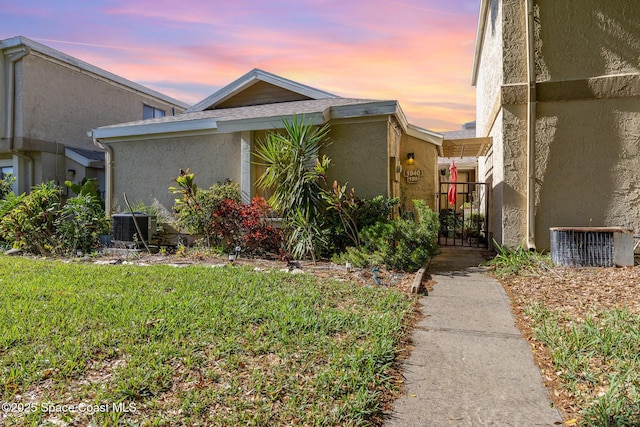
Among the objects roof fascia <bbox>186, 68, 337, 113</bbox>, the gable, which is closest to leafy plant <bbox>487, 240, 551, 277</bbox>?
roof fascia <bbox>186, 68, 337, 113</bbox>

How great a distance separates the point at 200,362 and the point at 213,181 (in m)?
7.51

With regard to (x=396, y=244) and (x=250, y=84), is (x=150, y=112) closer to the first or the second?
(x=250, y=84)

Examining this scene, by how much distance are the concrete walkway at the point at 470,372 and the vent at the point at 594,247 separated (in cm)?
237

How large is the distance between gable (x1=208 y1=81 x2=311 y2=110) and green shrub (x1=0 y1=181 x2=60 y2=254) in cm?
559

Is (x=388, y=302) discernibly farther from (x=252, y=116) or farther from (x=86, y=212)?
(x=86, y=212)

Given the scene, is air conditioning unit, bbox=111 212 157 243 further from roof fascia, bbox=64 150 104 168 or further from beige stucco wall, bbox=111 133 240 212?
roof fascia, bbox=64 150 104 168

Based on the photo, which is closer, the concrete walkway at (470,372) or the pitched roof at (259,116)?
the concrete walkway at (470,372)

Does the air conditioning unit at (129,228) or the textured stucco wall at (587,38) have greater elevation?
the textured stucco wall at (587,38)

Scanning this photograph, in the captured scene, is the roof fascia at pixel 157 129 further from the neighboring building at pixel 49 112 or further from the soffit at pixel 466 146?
the soffit at pixel 466 146

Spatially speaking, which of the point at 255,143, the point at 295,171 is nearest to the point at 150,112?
the point at 255,143

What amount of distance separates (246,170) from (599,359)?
8009mm

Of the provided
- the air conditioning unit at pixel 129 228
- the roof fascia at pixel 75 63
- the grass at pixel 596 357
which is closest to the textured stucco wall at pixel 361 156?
the grass at pixel 596 357

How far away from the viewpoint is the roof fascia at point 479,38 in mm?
10266

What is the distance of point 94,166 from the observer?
592 inches
